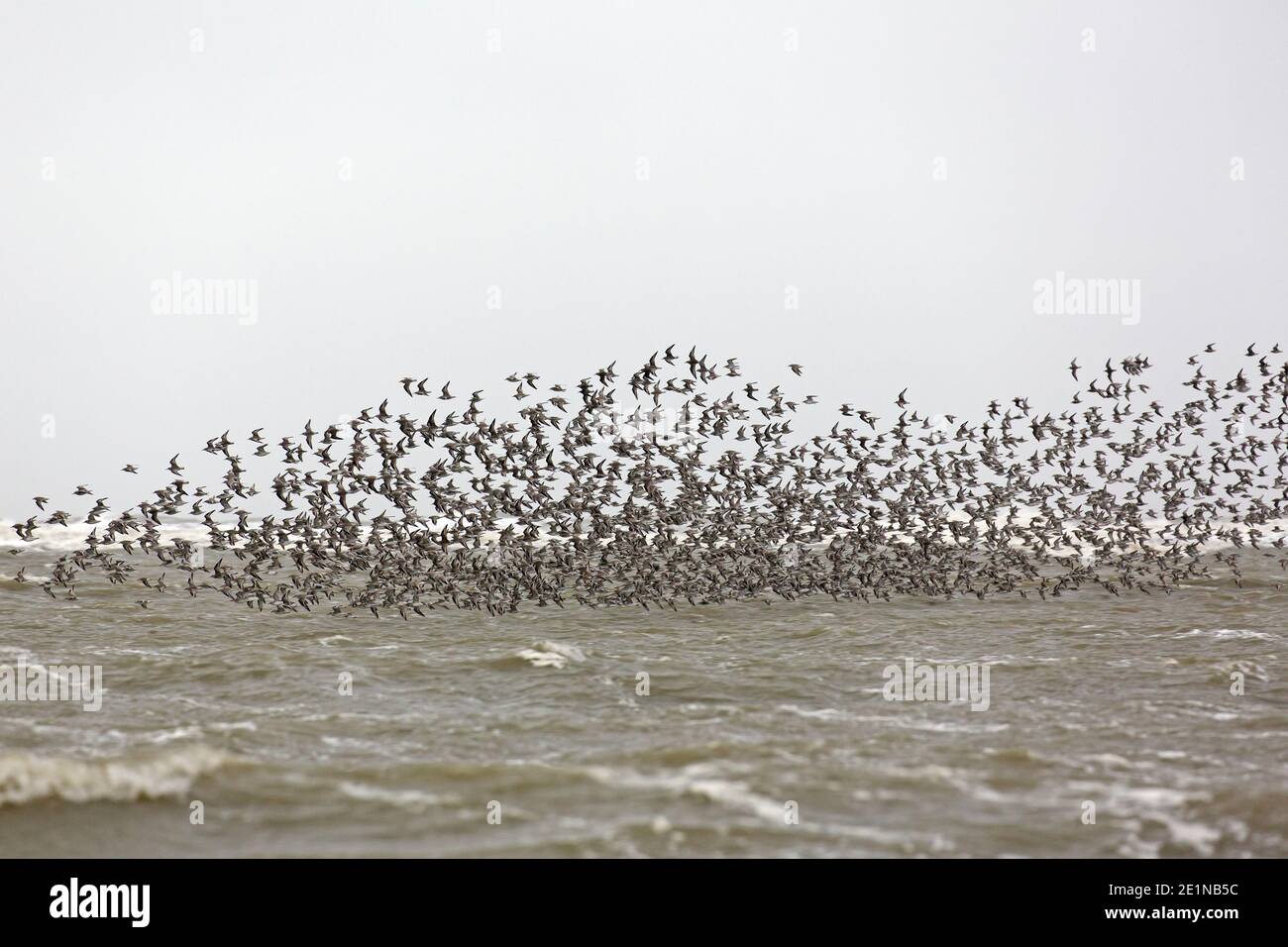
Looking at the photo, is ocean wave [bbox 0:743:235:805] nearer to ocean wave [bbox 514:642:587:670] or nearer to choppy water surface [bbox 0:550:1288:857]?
choppy water surface [bbox 0:550:1288:857]

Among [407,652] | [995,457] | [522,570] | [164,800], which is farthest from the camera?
[995,457]

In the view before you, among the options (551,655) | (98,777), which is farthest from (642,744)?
(551,655)

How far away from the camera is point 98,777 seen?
15336 mm

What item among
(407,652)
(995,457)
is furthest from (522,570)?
(995,457)

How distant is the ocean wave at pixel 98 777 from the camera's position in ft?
48.8

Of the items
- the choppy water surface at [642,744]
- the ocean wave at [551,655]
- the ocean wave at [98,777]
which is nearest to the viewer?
the choppy water surface at [642,744]

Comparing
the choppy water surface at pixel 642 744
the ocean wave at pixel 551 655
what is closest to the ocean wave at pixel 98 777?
the choppy water surface at pixel 642 744

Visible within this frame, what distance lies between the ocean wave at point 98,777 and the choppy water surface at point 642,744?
42 mm

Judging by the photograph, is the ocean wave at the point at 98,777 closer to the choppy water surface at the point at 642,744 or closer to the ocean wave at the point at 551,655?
the choppy water surface at the point at 642,744

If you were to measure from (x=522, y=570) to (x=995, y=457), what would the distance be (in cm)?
1453

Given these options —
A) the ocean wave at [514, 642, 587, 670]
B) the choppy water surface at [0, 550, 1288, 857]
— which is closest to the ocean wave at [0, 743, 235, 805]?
the choppy water surface at [0, 550, 1288, 857]

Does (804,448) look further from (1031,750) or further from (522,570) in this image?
(1031,750)

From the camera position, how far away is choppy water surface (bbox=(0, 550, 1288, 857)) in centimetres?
1345
